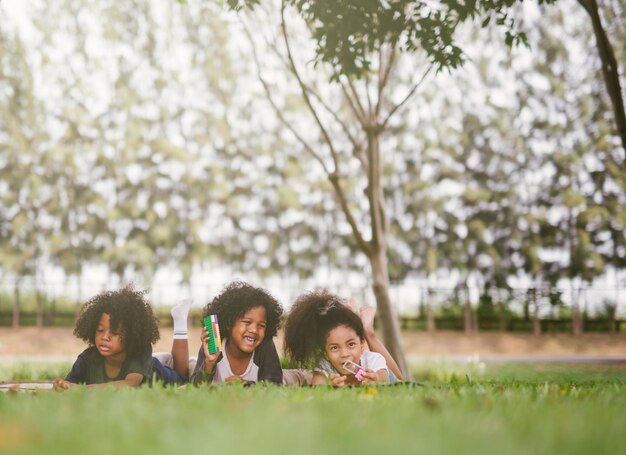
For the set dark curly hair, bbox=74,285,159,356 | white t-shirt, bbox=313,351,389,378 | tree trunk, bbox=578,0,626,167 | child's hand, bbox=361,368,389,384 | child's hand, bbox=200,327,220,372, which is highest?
tree trunk, bbox=578,0,626,167

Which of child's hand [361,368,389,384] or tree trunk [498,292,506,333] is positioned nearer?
child's hand [361,368,389,384]

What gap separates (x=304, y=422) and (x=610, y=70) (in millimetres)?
6914

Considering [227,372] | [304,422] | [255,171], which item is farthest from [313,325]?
[255,171]

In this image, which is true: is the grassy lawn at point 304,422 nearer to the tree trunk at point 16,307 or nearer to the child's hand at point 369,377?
the child's hand at point 369,377

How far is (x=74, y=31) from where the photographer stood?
2427 cm

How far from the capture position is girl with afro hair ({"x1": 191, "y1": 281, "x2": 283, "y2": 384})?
237 inches

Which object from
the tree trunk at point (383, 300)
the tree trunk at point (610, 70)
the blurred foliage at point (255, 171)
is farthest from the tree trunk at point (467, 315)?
the tree trunk at point (610, 70)

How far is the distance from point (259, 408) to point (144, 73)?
2301cm

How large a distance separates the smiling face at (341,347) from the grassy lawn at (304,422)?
4.36ft

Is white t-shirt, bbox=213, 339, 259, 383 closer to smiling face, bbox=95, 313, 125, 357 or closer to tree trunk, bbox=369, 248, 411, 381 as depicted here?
smiling face, bbox=95, 313, 125, 357

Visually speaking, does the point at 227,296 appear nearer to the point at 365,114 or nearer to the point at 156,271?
the point at 365,114

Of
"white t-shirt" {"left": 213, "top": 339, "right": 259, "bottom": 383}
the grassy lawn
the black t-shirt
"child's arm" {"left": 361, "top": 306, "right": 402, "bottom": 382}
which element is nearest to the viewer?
the grassy lawn

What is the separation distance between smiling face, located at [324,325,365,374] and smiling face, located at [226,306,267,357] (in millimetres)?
513

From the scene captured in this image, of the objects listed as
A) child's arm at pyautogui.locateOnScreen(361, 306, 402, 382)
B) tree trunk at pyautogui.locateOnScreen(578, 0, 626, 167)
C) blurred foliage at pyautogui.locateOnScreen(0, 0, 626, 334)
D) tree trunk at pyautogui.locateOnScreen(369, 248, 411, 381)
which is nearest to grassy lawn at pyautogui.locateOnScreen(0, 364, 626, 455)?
child's arm at pyautogui.locateOnScreen(361, 306, 402, 382)
